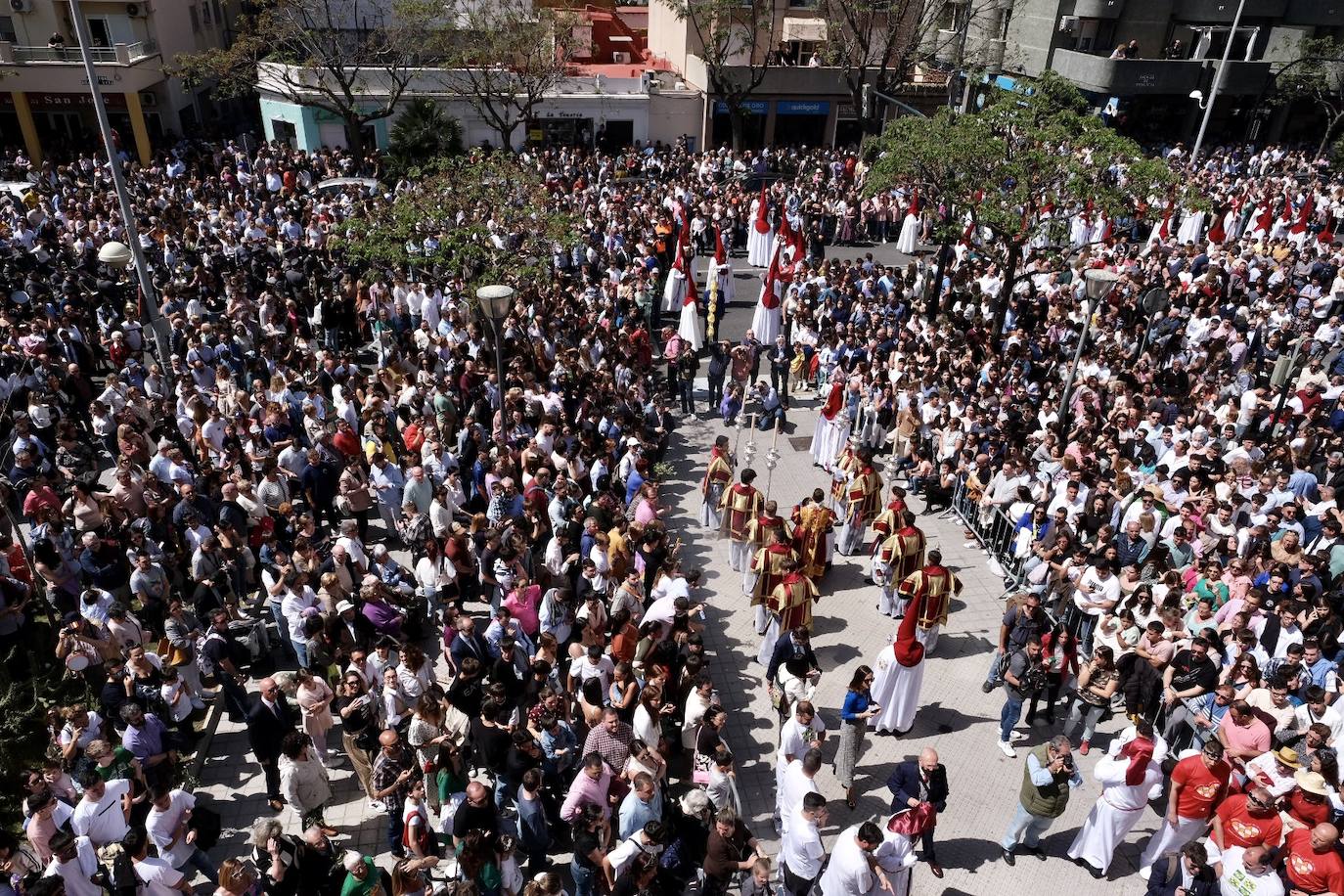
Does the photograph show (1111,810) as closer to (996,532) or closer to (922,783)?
(922,783)

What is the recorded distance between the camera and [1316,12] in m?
40.2

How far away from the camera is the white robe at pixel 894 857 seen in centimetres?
673

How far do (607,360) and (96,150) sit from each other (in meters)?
29.7

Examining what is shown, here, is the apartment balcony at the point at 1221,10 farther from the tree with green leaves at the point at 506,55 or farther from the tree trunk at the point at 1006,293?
the tree trunk at the point at 1006,293

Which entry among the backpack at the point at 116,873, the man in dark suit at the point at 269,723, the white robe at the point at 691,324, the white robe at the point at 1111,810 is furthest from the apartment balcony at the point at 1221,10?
the backpack at the point at 116,873

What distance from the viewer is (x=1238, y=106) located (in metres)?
43.2

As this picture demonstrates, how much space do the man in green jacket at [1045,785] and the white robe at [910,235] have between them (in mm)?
21105

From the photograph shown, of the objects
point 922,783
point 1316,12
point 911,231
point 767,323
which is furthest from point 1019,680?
point 1316,12

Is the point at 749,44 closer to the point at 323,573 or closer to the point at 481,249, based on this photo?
the point at 481,249

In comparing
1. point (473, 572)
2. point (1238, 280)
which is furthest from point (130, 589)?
point (1238, 280)

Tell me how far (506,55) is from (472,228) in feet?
66.6

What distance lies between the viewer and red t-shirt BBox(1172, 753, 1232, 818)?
7367 millimetres

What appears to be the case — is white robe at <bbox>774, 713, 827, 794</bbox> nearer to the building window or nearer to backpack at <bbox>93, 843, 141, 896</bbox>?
backpack at <bbox>93, 843, 141, 896</bbox>

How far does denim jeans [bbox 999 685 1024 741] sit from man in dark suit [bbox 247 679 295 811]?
652 centimetres
